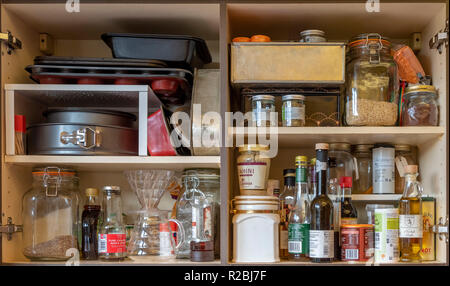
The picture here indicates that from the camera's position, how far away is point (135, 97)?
5.52 feet

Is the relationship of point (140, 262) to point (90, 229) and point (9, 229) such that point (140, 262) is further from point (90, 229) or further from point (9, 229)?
point (9, 229)

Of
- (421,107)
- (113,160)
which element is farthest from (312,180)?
(113,160)

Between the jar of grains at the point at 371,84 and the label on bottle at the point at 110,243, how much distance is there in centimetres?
79

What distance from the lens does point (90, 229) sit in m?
1.65

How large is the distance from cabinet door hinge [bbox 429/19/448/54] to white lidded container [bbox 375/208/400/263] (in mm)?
522

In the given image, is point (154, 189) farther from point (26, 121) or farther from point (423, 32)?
point (423, 32)

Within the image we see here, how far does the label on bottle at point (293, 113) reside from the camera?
1.62 metres

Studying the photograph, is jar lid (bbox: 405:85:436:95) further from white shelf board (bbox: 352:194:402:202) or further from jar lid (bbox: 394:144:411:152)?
white shelf board (bbox: 352:194:402:202)

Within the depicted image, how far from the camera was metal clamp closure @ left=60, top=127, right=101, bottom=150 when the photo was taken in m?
1.59

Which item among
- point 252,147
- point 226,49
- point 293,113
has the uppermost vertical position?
point 226,49

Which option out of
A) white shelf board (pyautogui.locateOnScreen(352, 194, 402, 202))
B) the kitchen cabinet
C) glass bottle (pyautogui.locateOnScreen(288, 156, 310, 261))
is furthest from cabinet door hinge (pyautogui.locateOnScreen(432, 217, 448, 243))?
glass bottle (pyautogui.locateOnScreen(288, 156, 310, 261))

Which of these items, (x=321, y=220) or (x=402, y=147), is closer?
(x=321, y=220)

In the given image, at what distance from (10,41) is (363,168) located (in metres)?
1.21
